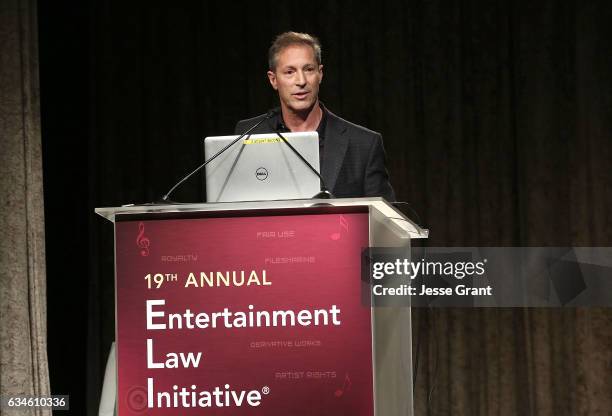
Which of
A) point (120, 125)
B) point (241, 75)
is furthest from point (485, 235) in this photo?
point (120, 125)

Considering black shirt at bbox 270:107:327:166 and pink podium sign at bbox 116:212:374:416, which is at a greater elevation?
black shirt at bbox 270:107:327:166

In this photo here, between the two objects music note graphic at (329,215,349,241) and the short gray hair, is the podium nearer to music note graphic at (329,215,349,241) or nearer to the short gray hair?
music note graphic at (329,215,349,241)

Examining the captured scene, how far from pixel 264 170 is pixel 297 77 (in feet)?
2.76

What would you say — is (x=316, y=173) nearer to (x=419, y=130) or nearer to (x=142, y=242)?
(x=142, y=242)

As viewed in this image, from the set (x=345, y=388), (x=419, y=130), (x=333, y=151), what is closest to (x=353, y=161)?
(x=333, y=151)

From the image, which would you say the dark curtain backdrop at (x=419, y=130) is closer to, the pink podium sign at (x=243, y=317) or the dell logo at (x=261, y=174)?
the dell logo at (x=261, y=174)

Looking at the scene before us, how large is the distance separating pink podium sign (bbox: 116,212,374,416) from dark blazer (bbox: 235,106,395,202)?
Result: 3.31ft

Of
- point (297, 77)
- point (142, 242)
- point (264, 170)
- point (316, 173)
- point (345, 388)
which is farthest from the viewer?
point (297, 77)

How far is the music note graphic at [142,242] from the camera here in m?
1.98

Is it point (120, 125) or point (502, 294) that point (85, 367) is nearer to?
point (120, 125)

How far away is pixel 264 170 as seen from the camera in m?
2.32

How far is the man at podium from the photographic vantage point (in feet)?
9.70
